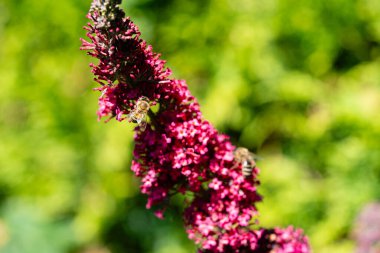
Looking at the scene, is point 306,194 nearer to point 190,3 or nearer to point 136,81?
point 190,3

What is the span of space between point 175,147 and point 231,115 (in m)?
3.71

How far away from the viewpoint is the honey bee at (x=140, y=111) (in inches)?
71.7

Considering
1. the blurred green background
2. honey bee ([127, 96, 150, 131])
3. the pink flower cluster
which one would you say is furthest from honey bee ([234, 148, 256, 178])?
the blurred green background

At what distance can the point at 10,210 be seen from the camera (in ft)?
23.5

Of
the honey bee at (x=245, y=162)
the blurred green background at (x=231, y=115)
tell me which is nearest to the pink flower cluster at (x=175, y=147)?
the honey bee at (x=245, y=162)

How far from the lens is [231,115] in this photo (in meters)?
5.61

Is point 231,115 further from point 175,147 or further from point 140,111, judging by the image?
point 140,111

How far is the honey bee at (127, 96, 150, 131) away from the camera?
1.82 metres

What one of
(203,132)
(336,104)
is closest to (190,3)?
(336,104)

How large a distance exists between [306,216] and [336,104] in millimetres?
1267

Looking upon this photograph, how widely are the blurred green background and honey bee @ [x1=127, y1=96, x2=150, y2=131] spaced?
12.0 feet

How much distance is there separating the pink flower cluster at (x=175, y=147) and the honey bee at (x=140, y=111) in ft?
0.17

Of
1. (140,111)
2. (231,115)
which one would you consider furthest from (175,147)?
(231,115)

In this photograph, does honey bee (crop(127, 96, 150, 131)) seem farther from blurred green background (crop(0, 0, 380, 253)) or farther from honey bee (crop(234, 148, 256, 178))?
blurred green background (crop(0, 0, 380, 253))
